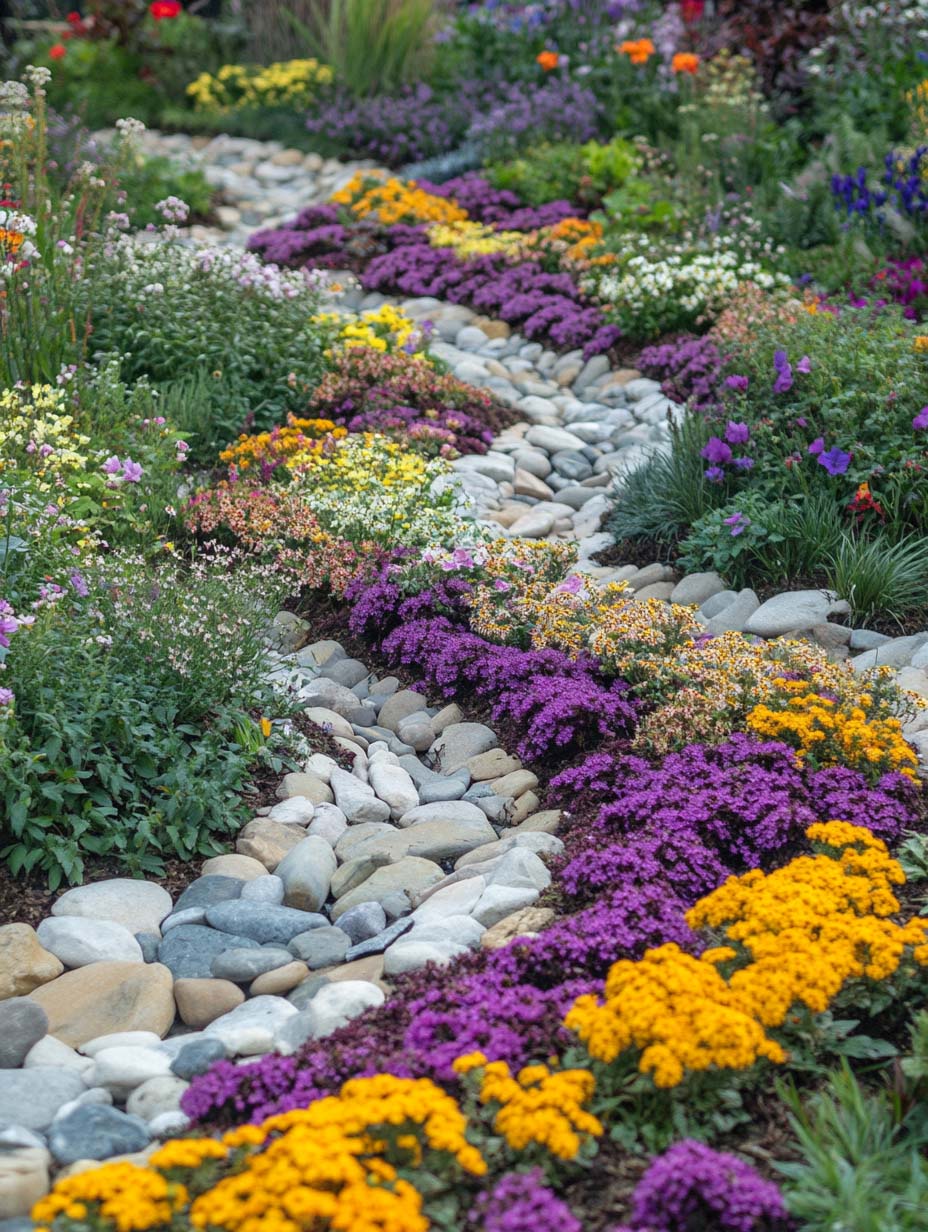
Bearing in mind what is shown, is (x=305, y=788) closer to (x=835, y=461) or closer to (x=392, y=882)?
(x=392, y=882)

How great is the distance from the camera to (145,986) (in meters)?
3.22

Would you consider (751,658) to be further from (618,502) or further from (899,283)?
(899,283)

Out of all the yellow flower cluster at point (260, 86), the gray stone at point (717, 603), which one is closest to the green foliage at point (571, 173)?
the yellow flower cluster at point (260, 86)

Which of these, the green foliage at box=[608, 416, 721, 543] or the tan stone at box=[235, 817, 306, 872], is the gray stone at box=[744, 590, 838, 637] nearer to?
the green foliage at box=[608, 416, 721, 543]

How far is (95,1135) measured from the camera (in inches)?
105

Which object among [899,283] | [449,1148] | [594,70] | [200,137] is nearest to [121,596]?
[449,1148]

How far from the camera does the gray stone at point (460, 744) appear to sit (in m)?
4.39

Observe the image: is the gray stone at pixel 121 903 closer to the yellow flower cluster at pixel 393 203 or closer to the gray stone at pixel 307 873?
the gray stone at pixel 307 873

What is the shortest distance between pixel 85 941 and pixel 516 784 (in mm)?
1437

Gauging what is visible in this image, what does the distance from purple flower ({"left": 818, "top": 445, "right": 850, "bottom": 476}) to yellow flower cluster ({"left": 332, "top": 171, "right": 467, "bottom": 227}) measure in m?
5.14

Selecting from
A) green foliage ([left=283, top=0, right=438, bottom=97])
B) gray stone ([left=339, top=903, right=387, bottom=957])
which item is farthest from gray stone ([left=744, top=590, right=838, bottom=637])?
green foliage ([left=283, top=0, right=438, bottom=97])

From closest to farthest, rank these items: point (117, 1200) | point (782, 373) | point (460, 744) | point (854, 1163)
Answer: point (117, 1200)
point (854, 1163)
point (460, 744)
point (782, 373)

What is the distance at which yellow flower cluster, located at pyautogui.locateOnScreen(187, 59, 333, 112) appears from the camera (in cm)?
1277

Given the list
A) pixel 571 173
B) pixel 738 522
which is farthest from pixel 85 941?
pixel 571 173
